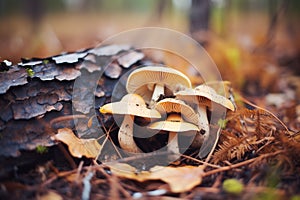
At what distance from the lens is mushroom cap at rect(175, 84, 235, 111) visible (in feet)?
5.56

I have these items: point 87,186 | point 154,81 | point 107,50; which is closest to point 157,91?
point 154,81

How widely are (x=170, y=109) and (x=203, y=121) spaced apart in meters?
0.25

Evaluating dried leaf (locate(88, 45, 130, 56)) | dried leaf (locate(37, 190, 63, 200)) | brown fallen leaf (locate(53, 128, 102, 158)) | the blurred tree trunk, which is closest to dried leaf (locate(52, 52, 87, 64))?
A: dried leaf (locate(88, 45, 130, 56))

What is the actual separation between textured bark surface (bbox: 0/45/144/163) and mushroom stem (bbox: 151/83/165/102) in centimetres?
32

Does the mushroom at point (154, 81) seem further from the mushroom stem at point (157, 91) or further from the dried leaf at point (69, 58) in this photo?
the dried leaf at point (69, 58)

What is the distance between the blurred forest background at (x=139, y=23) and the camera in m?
4.85

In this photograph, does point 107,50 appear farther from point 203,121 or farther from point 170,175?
point 170,175

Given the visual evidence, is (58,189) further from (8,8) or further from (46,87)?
(8,8)

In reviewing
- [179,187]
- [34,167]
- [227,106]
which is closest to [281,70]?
[227,106]

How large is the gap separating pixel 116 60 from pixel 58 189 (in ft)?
3.83

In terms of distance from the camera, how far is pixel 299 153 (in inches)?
59.1

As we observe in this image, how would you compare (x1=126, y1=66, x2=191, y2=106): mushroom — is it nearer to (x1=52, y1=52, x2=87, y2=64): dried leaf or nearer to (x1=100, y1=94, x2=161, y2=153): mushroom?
(x1=100, y1=94, x2=161, y2=153): mushroom

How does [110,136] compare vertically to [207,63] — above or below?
below

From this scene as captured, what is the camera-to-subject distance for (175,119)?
5.54 ft
